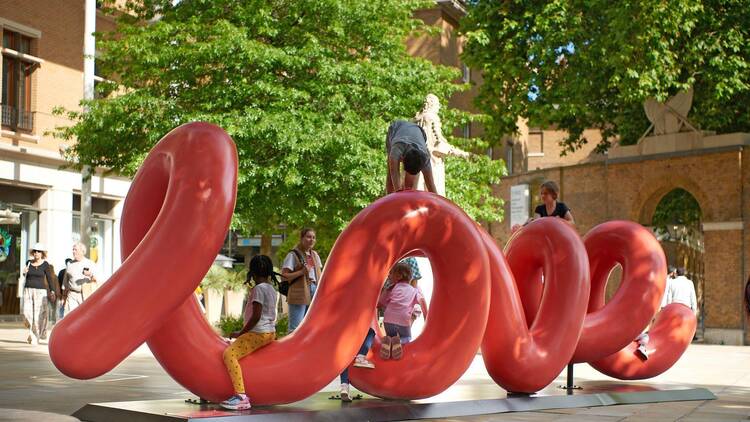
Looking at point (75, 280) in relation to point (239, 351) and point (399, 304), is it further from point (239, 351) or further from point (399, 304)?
point (239, 351)

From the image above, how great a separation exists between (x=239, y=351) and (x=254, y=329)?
0.88ft

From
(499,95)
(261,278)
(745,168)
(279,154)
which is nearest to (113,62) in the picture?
(279,154)

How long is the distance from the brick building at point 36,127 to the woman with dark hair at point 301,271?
721 inches

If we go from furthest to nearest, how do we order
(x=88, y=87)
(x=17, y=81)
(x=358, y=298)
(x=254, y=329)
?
(x=17, y=81), (x=88, y=87), (x=358, y=298), (x=254, y=329)

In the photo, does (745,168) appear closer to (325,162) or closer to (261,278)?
(325,162)

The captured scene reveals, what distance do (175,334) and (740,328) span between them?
22.6 meters

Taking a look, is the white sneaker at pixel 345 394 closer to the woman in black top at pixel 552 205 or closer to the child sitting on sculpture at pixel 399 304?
the child sitting on sculpture at pixel 399 304

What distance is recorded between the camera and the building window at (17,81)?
29.9 meters

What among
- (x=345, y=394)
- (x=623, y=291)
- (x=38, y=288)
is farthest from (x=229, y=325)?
(x=345, y=394)

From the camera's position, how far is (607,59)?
2738 cm

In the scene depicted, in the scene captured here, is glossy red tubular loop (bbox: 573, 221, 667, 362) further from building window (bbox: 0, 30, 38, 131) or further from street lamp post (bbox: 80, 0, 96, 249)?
building window (bbox: 0, 30, 38, 131)

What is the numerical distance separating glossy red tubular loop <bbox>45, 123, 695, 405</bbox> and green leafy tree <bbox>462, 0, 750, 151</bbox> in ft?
49.2

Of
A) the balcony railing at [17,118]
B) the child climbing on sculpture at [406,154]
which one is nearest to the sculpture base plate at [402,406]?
the child climbing on sculpture at [406,154]

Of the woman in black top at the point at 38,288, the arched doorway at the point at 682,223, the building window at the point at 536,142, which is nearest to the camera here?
the woman in black top at the point at 38,288
